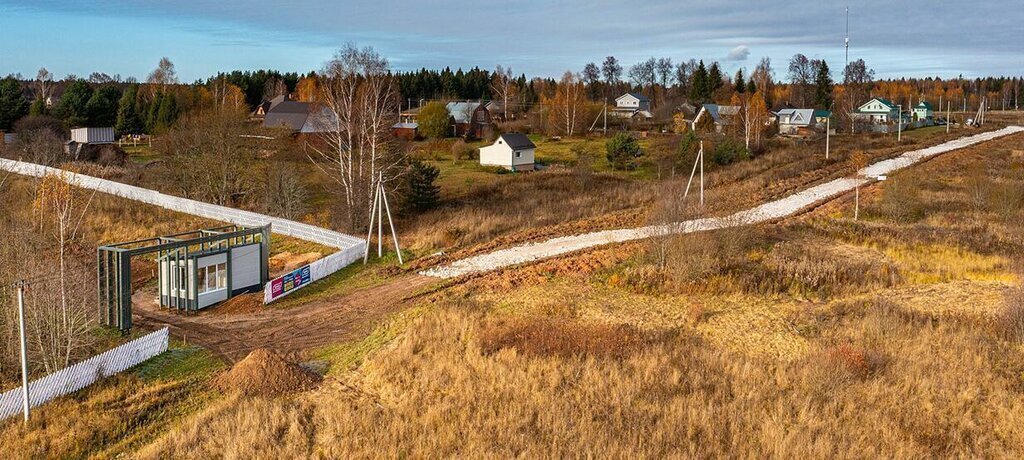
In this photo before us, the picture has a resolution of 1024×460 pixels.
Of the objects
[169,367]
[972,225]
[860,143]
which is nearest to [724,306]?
[169,367]

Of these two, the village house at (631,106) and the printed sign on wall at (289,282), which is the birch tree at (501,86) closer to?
the village house at (631,106)

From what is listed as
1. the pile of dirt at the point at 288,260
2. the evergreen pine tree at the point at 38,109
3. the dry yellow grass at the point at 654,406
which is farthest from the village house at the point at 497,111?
the dry yellow grass at the point at 654,406

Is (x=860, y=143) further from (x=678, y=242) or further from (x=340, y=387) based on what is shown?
(x=340, y=387)

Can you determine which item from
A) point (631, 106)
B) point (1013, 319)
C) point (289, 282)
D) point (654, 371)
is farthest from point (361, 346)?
point (631, 106)

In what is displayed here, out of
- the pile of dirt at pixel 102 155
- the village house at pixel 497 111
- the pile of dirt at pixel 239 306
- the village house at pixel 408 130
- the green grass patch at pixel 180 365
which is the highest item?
the village house at pixel 497 111

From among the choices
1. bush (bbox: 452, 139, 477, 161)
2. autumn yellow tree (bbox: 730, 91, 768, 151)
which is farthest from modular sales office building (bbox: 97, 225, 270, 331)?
autumn yellow tree (bbox: 730, 91, 768, 151)

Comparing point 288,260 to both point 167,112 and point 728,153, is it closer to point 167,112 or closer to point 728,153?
point 728,153
